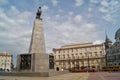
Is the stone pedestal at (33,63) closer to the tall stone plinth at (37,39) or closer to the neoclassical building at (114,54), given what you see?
the tall stone plinth at (37,39)

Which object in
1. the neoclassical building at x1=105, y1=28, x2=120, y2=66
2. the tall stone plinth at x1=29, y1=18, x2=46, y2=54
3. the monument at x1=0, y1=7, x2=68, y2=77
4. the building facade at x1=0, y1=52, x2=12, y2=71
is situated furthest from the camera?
the building facade at x1=0, y1=52, x2=12, y2=71

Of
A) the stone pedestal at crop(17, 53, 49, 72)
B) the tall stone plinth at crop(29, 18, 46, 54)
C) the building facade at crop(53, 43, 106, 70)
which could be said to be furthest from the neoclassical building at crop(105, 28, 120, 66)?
the stone pedestal at crop(17, 53, 49, 72)

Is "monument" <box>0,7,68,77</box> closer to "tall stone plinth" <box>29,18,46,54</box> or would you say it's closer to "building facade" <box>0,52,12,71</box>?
"tall stone plinth" <box>29,18,46,54</box>

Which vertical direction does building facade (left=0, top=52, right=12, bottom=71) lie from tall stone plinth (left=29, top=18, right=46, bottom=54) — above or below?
below

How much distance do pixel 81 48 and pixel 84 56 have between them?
4438 mm

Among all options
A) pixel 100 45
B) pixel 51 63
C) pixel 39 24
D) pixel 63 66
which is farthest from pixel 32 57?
pixel 63 66

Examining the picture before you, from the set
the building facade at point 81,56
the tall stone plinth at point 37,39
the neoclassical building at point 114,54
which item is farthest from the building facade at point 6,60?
the tall stone plinth at point 37,39

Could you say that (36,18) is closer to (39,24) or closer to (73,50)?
(39,24)

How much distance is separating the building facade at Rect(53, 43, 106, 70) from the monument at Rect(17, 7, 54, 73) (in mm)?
57088

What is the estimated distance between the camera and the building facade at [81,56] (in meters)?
82.2

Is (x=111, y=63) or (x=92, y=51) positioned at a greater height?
(x=92, y=51)

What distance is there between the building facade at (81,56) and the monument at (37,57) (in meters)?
57.1

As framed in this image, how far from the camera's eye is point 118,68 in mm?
56656

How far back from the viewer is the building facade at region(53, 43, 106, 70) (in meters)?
82.2
